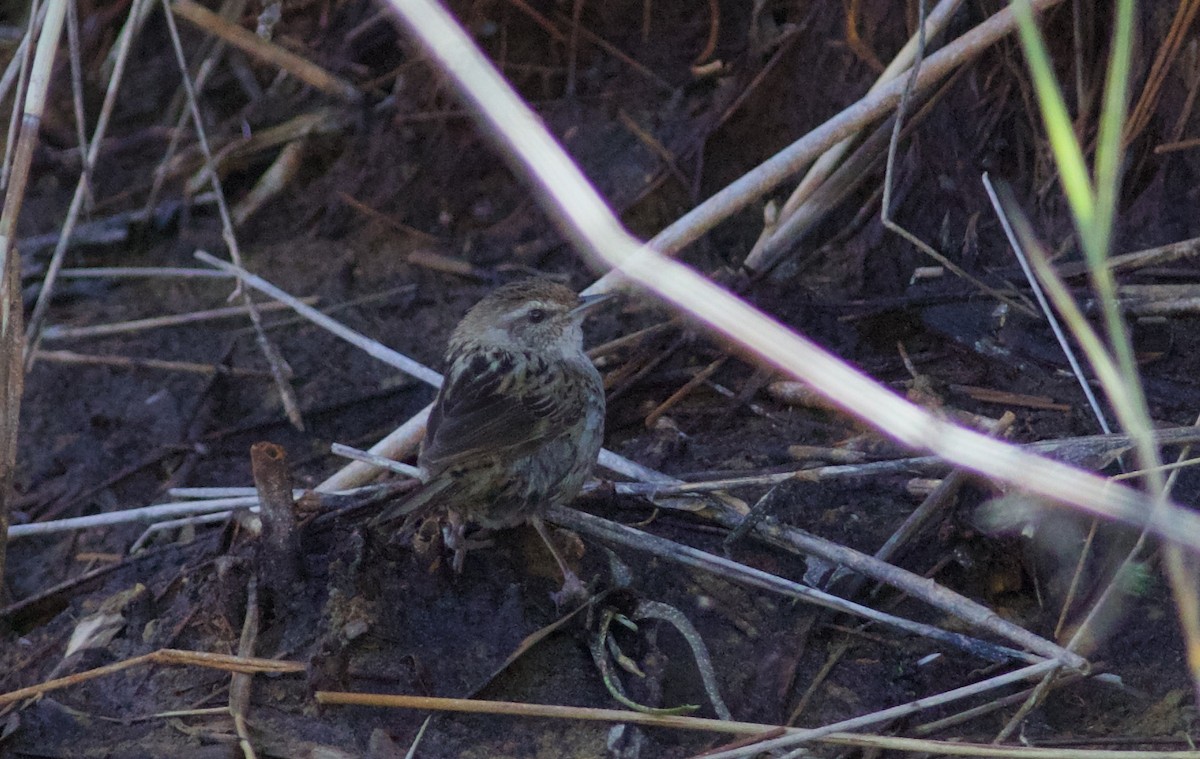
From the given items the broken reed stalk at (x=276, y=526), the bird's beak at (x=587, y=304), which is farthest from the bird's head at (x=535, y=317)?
the broken reed stalk at (x=276, y=526)

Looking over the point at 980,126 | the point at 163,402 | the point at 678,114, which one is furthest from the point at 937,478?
the point at 163,402

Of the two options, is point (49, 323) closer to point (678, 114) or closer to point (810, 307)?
point (678, 114)

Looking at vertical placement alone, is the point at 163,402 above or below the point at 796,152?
below

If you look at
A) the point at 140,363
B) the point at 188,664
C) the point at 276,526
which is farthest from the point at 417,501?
the point at 140,363

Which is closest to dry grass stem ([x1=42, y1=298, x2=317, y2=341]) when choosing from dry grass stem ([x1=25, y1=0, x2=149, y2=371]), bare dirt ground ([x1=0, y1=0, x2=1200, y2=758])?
bare dirt ground ([x1=0, y1=0, x2=1200, y2=758])

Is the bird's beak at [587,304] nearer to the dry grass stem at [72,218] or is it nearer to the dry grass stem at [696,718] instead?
the dry grass stem at [696,718]

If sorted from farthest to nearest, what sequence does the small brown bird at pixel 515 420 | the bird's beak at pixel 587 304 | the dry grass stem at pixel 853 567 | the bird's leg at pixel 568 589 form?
the bird's beak at pixel 587 304 < the small brown bird at pixel 515 420 < the bird's leg at pixel 568 589 < the dry grass stem at pixel 853 567

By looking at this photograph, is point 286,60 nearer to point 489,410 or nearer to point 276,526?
point 489,410
